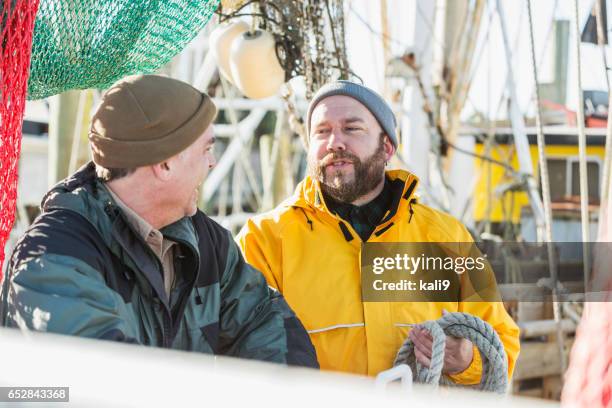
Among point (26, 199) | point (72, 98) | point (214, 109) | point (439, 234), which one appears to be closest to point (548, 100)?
point (26, 199)

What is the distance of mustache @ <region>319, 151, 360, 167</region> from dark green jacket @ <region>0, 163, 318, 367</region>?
0.59 meters

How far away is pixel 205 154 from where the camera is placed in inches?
70.5

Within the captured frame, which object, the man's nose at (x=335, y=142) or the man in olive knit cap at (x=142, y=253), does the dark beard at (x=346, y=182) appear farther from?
the man in olive knit cap at (x=142, y=253)

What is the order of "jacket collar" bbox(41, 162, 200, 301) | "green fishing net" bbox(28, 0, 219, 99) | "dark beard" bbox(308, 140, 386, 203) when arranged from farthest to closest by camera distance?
1. "dark beard" bbox(308, 140, 386, 203)
2. "green fishing net" bbox(28, 0, 219, 99)
3. "jacket collar" bbox(41, 162, 200, 301)

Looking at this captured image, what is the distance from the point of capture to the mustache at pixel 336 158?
2467 millimetres

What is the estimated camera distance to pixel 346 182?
2449mm

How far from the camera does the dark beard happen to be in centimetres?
245

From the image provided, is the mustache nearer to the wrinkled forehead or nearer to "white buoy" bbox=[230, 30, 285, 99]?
the wrinkled forehead

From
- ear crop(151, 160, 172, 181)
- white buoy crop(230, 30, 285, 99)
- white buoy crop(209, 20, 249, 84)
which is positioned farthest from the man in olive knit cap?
white buoy crop(209, 20, 249, 84)

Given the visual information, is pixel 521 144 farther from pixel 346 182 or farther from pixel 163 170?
pixel 163 170

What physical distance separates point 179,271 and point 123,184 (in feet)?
0.79

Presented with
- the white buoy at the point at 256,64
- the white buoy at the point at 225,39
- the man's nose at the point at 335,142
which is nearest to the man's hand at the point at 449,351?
the man's nose at the point at 335,142

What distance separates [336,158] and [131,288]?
1.02m

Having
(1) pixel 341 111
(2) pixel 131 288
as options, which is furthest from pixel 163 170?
(1) pixel 341 111
